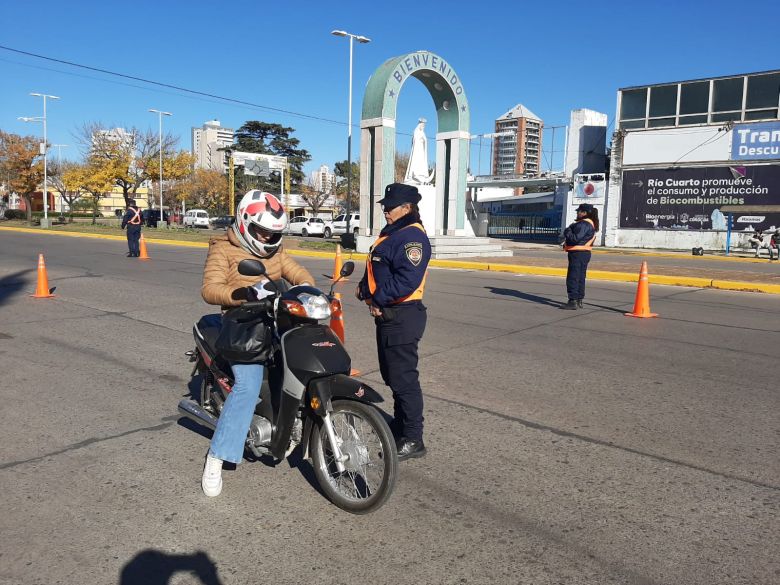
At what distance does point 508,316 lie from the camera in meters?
9.80

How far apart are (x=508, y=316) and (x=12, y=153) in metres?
48.9

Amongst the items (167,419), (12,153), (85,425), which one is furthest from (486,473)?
(12,153)

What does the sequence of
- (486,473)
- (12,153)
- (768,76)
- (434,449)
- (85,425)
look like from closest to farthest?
A: (486,473) < (434,449) < (85,425) < (768,76) < (12,153)

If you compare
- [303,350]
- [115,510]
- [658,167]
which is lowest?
[115,510]

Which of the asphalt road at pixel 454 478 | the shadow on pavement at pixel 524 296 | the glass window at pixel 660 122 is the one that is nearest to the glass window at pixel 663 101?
the glass window at pixel 660 122

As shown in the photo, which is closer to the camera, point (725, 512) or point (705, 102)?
point (725, 512)

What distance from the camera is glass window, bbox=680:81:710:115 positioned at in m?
29.8

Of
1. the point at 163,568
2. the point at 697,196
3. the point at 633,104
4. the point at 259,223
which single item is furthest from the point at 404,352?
the point at 633,104

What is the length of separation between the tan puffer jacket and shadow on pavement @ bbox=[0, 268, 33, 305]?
27.9 ft

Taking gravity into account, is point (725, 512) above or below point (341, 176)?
below

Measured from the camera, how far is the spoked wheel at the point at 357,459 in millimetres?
3211

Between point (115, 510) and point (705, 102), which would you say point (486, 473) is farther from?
point (705, 102)

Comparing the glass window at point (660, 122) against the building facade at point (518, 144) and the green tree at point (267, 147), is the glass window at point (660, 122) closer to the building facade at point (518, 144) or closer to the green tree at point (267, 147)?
the green tree at point (267, 147)

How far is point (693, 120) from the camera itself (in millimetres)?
30250
